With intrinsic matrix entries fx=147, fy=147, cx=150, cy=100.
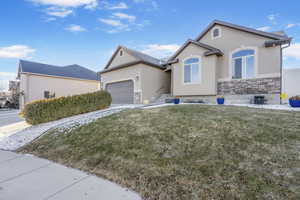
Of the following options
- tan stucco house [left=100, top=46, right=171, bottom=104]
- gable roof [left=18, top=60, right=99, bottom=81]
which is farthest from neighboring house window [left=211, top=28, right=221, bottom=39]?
gable roof [left=18, top=60, right=99, bottom=81]

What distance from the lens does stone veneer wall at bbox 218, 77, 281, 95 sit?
9406mm

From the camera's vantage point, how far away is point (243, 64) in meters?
10.4

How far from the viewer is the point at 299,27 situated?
11094 mm

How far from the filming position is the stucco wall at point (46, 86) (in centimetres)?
1852

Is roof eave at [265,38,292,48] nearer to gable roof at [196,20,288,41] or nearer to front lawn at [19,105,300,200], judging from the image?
gable roof at [196,20,288,41]

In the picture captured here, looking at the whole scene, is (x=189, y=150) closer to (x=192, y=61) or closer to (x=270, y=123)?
(x=270, y=123)

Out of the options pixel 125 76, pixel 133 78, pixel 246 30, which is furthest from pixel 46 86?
pixel 246 30

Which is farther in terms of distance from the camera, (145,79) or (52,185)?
(145,79)

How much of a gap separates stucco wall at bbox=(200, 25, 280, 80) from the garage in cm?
763

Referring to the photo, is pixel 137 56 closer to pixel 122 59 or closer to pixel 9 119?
pixel 122 59

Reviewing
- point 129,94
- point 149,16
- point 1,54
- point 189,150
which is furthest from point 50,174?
point 1,54

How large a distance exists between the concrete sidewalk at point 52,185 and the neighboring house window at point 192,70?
10.3 meters

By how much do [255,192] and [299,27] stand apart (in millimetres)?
14787

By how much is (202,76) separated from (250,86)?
10.6ft
